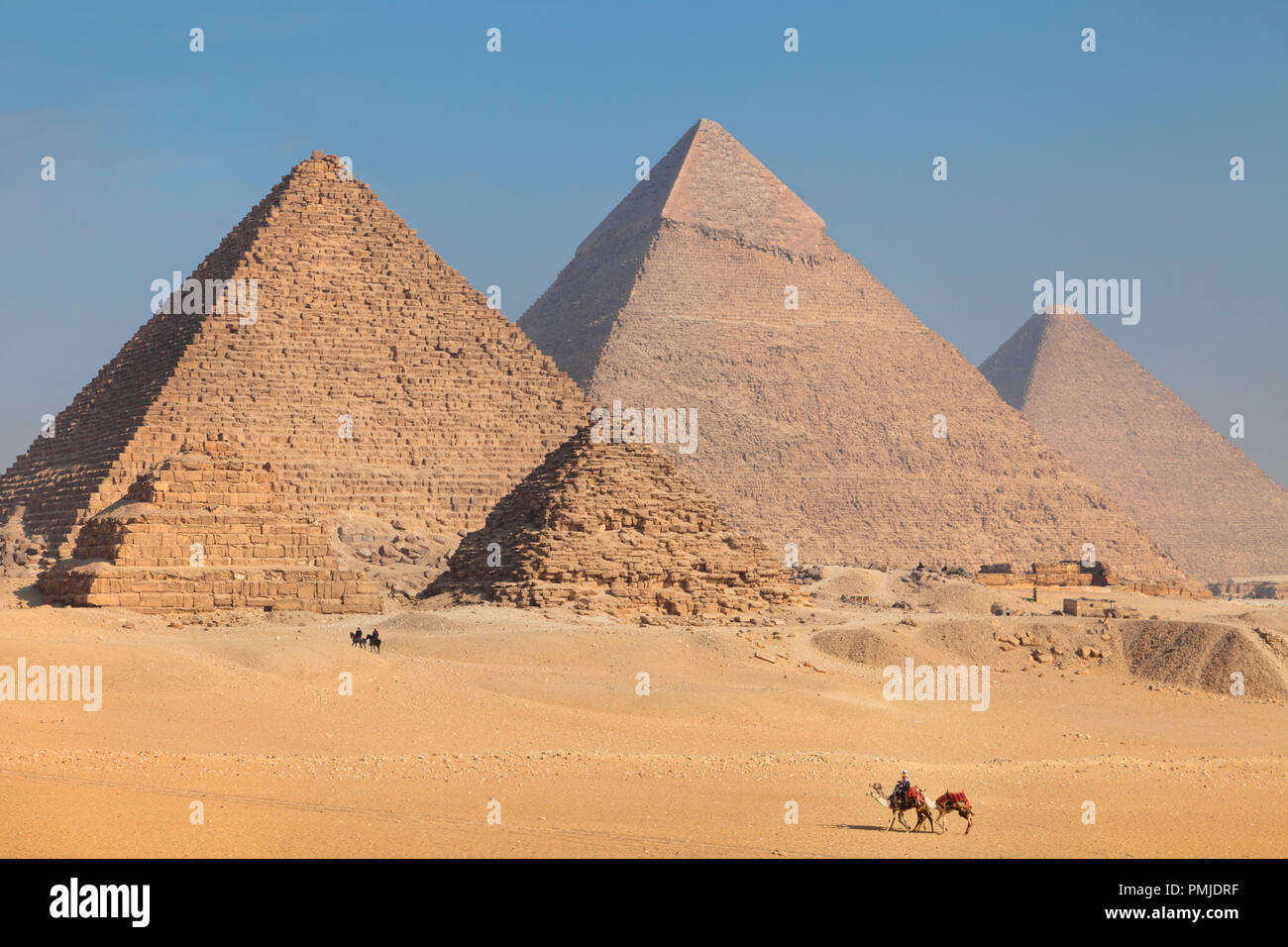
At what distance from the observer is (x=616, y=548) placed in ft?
94.9

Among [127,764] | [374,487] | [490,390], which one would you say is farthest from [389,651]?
[490,390]

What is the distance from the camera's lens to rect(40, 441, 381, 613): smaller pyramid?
23.0m

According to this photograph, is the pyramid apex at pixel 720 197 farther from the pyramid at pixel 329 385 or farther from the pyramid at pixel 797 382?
the pyramid at pixel 329 385

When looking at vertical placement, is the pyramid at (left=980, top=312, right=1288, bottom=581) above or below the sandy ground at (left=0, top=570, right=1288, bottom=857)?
above

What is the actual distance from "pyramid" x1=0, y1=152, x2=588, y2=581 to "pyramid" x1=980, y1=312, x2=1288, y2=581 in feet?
225

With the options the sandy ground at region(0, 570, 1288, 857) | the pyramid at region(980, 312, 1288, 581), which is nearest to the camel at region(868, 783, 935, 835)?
the sandy ground at region(0, 570, 1288, 857)

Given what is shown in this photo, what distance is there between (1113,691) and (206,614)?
11.5 m

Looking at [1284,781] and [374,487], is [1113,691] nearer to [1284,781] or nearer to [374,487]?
[1284,781]

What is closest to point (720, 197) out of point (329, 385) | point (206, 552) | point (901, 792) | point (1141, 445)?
point (1141, 445)

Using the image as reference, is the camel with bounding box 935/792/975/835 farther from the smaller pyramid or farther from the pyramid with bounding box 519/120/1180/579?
the pyramid with bounding box 519/120/1180/579

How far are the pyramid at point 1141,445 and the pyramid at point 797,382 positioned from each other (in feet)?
72.9

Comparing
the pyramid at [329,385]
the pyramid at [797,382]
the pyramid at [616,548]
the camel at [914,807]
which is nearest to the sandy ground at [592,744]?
the camel at [914,807]

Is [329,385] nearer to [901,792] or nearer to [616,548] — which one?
[616,548]

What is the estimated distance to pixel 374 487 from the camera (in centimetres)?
4859
